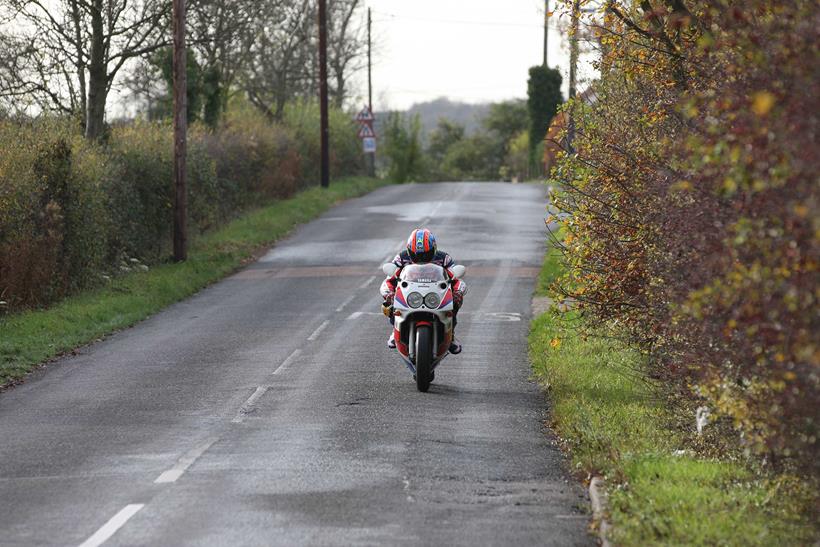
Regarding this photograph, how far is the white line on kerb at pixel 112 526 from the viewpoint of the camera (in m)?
9.02

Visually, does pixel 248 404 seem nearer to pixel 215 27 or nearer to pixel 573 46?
pixel 573 46

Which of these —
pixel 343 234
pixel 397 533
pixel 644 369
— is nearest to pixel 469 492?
pixel 397 533

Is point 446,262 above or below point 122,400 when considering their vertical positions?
above

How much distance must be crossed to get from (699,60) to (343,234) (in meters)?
27.2

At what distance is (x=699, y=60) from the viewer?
1168 centimetres

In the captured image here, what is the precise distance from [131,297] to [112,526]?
16212 millimetres

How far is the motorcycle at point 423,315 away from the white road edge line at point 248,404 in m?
1.69

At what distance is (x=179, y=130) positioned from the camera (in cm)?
2944

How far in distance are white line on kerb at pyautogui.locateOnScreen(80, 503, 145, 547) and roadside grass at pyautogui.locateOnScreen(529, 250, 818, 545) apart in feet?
11.2

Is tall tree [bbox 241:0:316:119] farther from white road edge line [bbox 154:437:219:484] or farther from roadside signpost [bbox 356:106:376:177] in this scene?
white road edge line [bbox 154:437:219:484]

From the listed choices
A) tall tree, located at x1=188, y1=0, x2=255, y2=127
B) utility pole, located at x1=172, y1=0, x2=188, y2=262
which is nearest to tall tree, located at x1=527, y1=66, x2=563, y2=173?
tall tree, located at x1=188, y1=0, x2=255, y2=127

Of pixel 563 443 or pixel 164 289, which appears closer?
pixel 563 443

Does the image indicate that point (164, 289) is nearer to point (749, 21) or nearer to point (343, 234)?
point (343, 234)

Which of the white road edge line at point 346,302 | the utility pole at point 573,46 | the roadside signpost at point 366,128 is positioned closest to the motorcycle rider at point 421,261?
the utility pole at point 573,46
